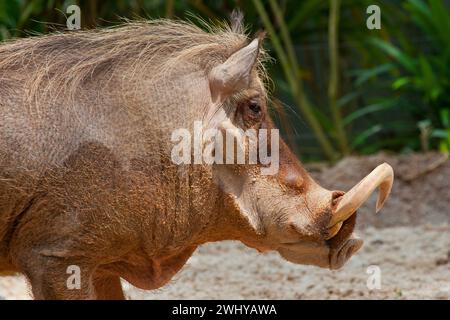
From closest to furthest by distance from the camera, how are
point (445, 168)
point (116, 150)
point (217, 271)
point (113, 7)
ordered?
1. point (116, 150)
2. point (217, 271)
3. point (445, 168)
4. point (113, 7)

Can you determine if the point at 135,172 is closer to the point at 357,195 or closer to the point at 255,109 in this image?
the point at 255,109

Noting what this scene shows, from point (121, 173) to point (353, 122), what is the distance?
717cm

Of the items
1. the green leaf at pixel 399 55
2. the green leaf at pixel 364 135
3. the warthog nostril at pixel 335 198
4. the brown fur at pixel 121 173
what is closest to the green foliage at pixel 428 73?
the green leaf at pixel 399 55

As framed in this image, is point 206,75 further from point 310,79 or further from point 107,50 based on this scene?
point 310,79

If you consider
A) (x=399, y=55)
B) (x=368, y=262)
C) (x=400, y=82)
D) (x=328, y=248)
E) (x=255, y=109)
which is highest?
(x=399, y=55)

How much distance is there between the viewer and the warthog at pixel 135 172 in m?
2.79

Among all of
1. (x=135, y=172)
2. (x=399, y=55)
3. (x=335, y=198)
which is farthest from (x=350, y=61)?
(x=135, y=172)

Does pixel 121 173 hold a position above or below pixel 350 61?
below

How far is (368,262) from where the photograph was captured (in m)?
5.12

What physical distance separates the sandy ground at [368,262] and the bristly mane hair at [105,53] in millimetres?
837

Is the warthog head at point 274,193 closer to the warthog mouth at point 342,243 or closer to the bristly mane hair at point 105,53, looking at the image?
the warthog mouth at point 342,243
